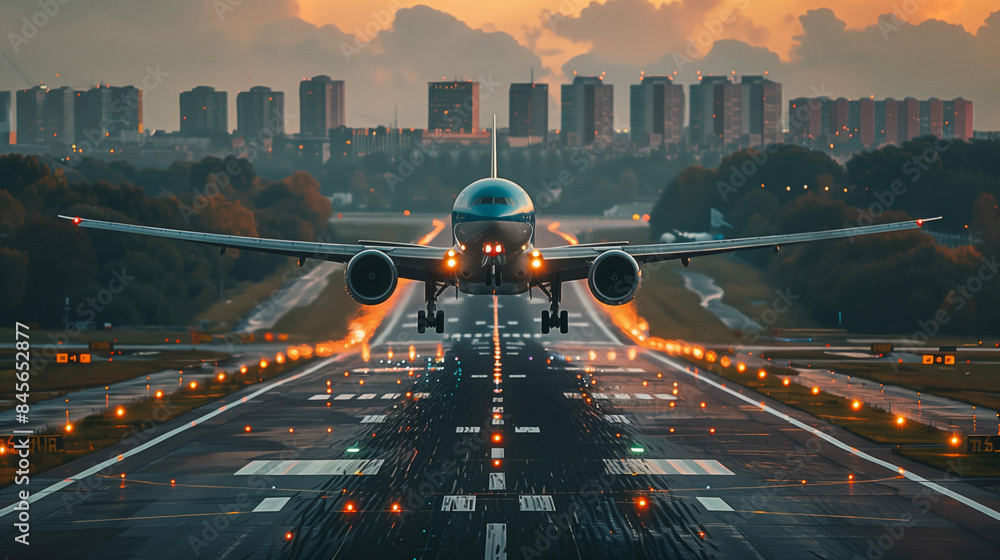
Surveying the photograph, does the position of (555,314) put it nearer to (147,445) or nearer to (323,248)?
(323,248)

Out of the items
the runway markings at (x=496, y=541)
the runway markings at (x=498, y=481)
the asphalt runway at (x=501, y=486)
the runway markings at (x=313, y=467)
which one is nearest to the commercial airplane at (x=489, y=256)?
the runway markings at (x=313, y=467)

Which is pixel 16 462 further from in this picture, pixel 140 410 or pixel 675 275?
pixel 675 275

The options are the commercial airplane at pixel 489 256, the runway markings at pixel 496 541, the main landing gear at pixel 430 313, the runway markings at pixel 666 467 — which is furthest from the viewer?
the main landing gear at pixel 430 313

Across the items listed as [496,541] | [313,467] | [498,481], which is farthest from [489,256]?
[496,541]

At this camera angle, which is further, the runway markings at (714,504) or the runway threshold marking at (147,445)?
the runway threshold marking at (147,445)

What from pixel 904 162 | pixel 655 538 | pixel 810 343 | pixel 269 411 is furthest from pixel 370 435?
pixel 904 162

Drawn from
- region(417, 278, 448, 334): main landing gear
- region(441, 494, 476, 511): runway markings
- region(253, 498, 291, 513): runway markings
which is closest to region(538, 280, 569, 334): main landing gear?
region(417, 278, 448, 334): main landing gear

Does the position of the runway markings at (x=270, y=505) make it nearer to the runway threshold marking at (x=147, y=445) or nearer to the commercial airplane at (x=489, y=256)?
the runway threshold marking at (x=147, y=445)
